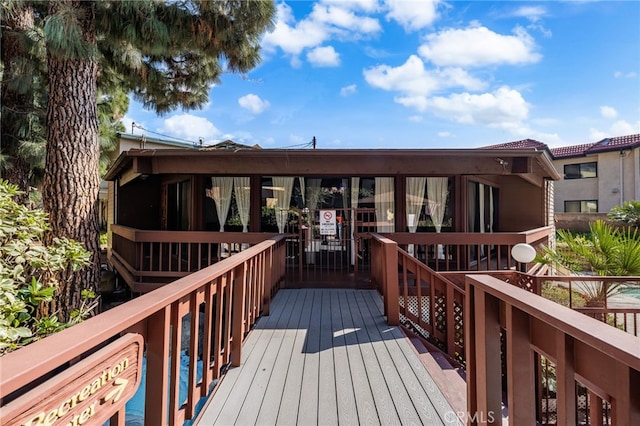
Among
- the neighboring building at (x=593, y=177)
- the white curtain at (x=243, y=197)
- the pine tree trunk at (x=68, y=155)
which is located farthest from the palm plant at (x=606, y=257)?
the neighboring building at (x=593, y=177)

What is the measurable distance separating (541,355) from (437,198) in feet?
20.1

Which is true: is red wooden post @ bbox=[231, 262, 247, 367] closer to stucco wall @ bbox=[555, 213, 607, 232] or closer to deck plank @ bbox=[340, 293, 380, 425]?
deck plank @ bbox=[340, 293, 380, 425]

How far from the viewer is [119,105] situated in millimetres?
9562

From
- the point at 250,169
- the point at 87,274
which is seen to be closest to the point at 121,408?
the point at 87,274

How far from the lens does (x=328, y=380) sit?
237 centimetres

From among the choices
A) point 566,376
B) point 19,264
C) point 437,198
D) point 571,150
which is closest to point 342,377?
point 566,376

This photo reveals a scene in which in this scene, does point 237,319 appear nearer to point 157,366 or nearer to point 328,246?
point 157,366

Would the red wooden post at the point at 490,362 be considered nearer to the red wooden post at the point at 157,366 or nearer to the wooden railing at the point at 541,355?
the wooden railing at the point at 541,355

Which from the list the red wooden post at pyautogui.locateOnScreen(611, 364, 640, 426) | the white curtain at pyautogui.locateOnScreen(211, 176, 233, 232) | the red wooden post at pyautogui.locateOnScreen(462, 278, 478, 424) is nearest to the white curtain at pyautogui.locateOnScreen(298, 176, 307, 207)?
the white curtain at pyautogui.locateOnScreen(211, 176, 233, 232)

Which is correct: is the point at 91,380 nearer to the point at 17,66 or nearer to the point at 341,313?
the point at 341,313

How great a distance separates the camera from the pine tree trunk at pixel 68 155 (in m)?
4.77

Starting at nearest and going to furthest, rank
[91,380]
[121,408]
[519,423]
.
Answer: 1. [91,380]
2. [121,408]
3. [519,423]

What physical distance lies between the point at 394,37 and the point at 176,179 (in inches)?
282

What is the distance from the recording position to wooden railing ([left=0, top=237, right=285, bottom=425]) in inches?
28.8
